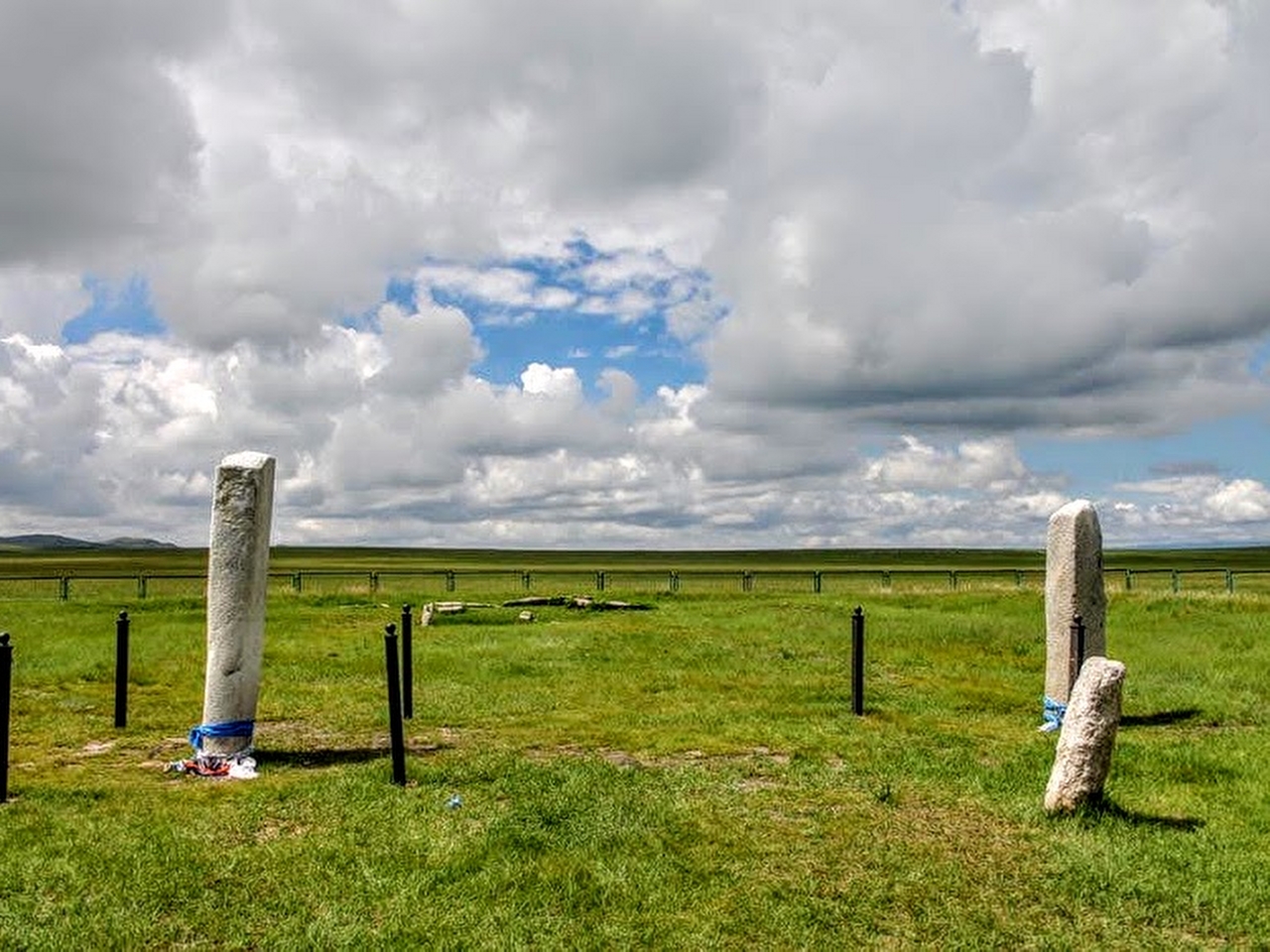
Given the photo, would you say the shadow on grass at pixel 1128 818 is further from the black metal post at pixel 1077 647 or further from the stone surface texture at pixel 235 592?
the stone surface texture at pixel 235 592

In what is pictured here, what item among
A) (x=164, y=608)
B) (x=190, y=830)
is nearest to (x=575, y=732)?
(x=190, y=830)

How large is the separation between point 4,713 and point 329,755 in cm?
329

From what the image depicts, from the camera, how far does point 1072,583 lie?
14.5 m

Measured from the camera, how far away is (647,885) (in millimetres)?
7402

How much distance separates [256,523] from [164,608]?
24.1m

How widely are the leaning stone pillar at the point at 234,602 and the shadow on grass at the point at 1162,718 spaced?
444 inches

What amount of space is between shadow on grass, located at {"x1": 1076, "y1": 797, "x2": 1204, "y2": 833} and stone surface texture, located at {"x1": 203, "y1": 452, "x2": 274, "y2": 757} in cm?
829

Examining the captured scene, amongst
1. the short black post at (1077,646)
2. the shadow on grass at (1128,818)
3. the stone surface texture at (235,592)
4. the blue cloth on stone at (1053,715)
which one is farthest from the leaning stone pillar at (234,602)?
the short black post at (1077,646)

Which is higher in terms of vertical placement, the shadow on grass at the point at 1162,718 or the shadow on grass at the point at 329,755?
the shadow on grass at the point at 329,755

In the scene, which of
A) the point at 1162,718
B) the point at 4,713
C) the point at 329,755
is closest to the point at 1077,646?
the point at 1162,718

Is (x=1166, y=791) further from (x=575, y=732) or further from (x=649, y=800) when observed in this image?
(x=575, y=732)

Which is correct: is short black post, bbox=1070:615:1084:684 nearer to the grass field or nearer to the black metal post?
the black metal post

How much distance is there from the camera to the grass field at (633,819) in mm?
6840

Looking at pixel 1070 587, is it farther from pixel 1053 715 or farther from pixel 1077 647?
pixel 1053 715
